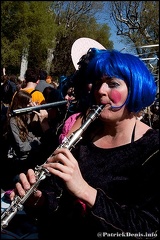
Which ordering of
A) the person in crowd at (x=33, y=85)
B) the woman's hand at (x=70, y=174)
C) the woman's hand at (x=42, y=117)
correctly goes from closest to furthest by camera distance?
the woman's hand at (x=70, y=174)
the woman's hand at (x=42, y=117)
the person in crowd at (x=33, y=85)

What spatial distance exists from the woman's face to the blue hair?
0.01 metres

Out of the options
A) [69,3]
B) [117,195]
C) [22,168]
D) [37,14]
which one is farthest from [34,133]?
[117,195]

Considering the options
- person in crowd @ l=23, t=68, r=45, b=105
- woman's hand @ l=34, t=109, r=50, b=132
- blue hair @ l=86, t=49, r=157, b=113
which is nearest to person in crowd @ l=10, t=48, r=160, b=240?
blue hair @ l=86, t=49, r=157, b=113

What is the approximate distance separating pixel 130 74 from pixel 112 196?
36 cm

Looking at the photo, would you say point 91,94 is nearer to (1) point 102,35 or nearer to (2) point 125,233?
(2) point 125,233

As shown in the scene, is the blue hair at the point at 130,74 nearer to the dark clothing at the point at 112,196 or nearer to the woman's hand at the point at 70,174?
the dark clothing at the point at 112,196

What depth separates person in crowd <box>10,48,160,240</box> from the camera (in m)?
0.77

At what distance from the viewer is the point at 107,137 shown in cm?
102

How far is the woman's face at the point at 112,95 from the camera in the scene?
93 centimetres

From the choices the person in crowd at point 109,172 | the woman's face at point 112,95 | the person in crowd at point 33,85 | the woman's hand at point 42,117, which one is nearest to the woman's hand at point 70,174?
the person in crowd at point 109,172

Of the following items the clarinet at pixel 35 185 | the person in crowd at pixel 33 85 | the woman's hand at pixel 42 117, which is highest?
the clarinet at pixel 35 185

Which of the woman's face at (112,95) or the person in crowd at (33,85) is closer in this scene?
the woman's face at (112,95)

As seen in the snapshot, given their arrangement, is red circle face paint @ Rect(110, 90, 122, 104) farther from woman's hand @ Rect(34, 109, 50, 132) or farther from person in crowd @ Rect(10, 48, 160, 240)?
woman's hand @ Rect(34, 109, 50, 132)

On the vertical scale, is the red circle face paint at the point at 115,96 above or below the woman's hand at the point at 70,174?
above
